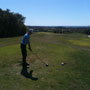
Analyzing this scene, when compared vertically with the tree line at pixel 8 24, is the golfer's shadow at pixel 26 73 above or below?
below

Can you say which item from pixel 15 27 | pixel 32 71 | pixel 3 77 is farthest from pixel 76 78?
pixel 15 27

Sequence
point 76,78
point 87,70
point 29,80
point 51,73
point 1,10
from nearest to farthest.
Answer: point 29,80
point 76,78
point 51,73
point 87,70
point 1,10

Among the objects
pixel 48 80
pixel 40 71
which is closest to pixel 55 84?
pixel 48 80

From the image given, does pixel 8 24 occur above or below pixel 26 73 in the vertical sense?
above

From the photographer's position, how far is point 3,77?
5230 mm

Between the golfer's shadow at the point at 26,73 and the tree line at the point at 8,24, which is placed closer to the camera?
the golfer's shadow at the point at 26,73

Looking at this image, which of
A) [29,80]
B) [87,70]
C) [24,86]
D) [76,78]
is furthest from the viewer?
[87,70]

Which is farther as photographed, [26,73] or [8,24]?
[8,24]

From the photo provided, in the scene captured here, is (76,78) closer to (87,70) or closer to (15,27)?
(87,70)

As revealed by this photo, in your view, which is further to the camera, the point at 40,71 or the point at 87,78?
the point at 40,71

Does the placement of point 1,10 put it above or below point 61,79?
above

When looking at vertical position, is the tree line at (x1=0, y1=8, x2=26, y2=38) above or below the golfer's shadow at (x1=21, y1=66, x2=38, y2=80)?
above

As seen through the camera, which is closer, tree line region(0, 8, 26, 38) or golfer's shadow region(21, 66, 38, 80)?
golfer's shadow region(21, 66, 38, 80)

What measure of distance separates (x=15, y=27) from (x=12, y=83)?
3468 centimetres
